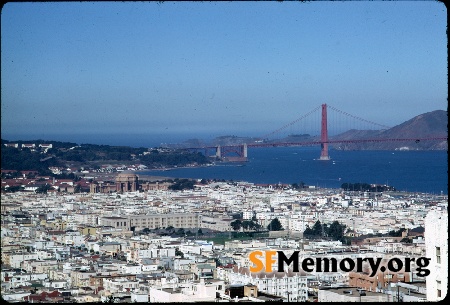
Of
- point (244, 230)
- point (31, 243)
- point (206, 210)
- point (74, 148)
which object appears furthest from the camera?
point (74, 148)

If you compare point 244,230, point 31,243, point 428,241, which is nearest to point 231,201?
point 244,230

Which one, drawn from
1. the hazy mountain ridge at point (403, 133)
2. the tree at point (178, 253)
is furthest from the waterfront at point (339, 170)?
the tree at point (178, 253)

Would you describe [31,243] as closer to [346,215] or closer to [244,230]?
[244,230]

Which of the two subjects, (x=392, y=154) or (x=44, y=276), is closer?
(x=44, y=276)

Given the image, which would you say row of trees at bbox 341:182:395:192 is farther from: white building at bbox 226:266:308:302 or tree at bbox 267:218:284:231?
white building at bbox 226:266:308:302

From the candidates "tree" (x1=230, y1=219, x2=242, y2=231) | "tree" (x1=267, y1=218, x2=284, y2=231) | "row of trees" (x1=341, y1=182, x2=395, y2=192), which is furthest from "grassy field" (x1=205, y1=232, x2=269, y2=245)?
"row of trees" (x1=341, y1=182, x2=395, y2=192)

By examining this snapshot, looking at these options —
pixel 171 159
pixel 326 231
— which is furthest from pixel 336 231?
pixel 171 159

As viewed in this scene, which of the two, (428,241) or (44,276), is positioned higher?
(428,241)
